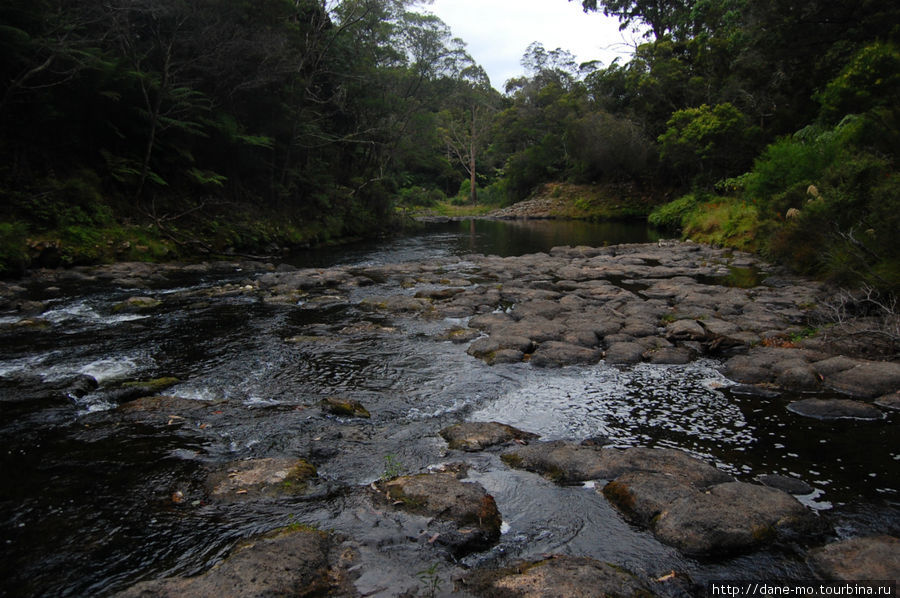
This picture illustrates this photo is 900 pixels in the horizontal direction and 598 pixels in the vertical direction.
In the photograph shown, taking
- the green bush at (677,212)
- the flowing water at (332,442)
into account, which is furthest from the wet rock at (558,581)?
the green bush at (677,212)

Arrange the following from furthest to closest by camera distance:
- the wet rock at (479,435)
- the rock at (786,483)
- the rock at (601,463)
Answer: the wet rock at (479,435) < the rock at (601,463) < the rock at (786,483)

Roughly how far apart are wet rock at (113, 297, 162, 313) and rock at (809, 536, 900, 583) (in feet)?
36.8

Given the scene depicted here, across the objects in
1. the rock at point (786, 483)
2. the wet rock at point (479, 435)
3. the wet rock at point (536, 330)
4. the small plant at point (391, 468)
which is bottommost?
the small plant at point (391, 468)

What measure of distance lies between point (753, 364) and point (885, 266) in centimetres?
336

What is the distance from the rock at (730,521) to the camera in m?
3.49

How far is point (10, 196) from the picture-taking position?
13.6 meters

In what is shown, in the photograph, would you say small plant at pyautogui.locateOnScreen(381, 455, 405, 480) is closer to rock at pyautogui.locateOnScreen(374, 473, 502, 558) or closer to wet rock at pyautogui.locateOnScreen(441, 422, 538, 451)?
rock at pyautogui.locateOnScreen(374, 473, 502, 558)

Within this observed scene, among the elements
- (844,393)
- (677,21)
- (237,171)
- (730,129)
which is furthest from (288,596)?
(677,21)

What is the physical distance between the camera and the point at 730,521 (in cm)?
360

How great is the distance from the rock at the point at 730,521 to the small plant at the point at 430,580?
1.60 metres

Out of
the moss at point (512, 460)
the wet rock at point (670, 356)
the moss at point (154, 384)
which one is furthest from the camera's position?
the wet rock at point (670, 356)

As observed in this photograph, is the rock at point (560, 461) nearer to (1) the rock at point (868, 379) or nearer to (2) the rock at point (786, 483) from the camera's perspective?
(2) the rock at point (786, 483)

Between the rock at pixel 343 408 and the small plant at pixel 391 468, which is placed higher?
the rock at pixel 343 408

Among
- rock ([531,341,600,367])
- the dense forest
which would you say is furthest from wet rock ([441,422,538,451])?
the dense forest
